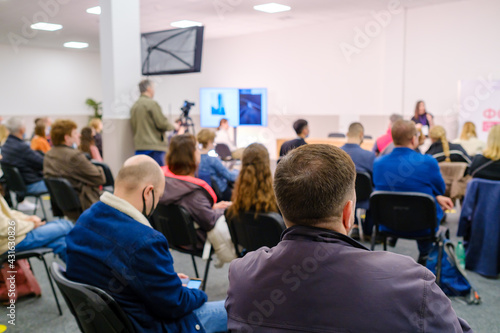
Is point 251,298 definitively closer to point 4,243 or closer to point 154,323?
point 154,323

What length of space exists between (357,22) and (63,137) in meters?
6.65

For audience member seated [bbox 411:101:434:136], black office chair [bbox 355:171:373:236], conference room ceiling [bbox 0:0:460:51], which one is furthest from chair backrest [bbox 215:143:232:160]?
black office chair [bbox 355:171:373:236]

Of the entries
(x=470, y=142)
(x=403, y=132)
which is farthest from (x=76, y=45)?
(x=403, y=132)

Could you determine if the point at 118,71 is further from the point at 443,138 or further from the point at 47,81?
the point at 47,81

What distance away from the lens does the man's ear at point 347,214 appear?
112cm

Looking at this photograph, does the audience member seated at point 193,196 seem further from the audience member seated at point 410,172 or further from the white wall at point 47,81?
the white wall at point 47,81

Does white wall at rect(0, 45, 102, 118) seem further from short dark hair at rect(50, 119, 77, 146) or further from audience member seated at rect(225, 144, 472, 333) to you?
audience member seated at rect(225, 144, 472, 333)

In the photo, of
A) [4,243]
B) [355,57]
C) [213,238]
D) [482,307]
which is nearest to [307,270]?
[213,238]

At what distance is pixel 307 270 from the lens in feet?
3.39

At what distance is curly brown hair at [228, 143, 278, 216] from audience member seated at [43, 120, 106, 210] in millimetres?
2041

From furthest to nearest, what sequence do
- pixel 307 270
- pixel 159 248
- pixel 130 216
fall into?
pixel 130 216
pixel 159 248
pixel 307 270

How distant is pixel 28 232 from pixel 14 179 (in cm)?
248

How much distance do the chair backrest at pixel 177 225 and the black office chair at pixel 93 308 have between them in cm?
138

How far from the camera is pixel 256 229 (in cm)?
269
